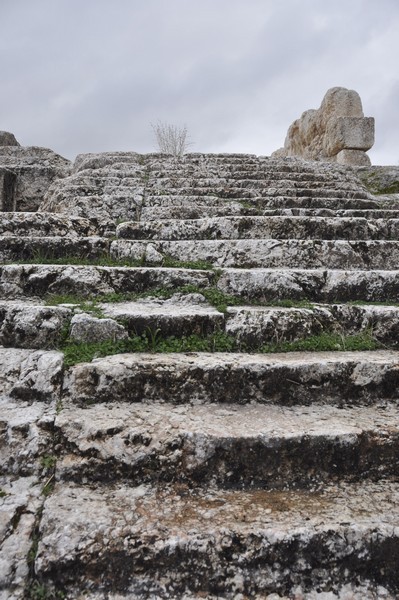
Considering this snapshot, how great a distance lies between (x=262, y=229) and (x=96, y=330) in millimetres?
2042

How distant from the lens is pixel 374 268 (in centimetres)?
350

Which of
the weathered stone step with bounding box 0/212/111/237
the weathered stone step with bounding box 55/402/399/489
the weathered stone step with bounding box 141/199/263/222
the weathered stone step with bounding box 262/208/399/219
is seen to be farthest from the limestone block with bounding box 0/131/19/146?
the weathered stone step with bounding box 55/402/399/489

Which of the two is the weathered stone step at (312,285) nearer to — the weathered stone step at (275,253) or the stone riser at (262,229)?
the weathered stone step at (275,253)

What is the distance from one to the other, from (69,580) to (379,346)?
6.73 ft

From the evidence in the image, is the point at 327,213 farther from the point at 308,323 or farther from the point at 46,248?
the point at 46,248

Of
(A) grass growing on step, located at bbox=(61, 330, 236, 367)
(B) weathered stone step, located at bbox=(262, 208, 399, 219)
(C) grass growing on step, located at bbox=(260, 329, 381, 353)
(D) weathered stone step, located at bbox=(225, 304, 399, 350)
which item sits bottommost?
(A) grass growing on step, located at bbox=(61, 330, 236, 367)

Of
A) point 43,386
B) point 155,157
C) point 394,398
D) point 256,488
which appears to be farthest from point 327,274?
point 155,157

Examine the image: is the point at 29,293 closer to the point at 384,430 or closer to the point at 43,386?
the point at 43,386

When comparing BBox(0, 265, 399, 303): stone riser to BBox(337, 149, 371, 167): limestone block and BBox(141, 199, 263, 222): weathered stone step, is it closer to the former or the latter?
BBox(141, 199, 263, 222): weathered stone step

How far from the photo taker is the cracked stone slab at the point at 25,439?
1.84 meters

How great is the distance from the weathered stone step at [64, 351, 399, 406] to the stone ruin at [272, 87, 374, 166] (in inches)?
303

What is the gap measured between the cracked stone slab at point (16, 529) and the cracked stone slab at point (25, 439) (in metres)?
0.05

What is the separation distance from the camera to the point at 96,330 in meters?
2.46

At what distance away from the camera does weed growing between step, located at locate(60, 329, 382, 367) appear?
2.36 metres
